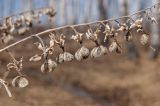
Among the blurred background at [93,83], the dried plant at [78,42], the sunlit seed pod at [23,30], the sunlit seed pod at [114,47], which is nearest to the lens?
the dried plant at [78,42]

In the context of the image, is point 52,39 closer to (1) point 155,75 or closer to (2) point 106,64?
(1) point 155,75

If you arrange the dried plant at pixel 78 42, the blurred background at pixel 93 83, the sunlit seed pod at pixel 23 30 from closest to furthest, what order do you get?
the dried plant at pixel 78 42
the sunlit seed pod at pixel 23 30
the blurred background at pixel 93 83

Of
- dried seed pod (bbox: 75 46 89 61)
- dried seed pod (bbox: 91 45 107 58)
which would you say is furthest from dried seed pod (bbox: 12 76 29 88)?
dried seed pod (bbox: 91 45 107 58)

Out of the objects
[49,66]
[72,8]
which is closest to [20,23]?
[49,66]

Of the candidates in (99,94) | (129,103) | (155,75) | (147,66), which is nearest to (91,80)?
(155,75)

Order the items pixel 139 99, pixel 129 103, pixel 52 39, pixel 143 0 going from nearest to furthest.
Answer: pixel 52 39, pixel 129 103, pixel 139 99, pixel 143 0

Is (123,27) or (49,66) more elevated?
(123,27)

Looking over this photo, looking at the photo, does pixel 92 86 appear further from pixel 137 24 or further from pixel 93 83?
pixel 137 24

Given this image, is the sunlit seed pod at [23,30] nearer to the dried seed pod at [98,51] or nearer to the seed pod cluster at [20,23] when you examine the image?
the seed pod cluster at [20,23]

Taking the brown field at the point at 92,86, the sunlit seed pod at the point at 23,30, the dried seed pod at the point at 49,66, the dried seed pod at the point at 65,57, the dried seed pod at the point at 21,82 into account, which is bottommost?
the brown field at the point at 92,86

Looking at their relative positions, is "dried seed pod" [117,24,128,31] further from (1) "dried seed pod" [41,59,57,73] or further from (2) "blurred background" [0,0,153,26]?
(2) "blurred background" [0,0,153,26]

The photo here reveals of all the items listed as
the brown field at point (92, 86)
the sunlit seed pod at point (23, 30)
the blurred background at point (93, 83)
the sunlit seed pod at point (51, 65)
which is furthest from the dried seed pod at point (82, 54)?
the brown field at point (92, 86)
